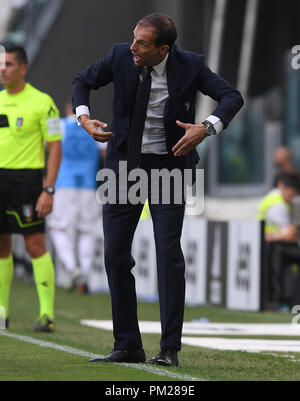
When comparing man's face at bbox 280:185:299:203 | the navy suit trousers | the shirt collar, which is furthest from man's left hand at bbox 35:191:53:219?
man's face at bbox 280:185:299:203

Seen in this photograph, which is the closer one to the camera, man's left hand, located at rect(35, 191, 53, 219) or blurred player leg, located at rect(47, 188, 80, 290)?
man's left hand, located at rect(35, 191, 53, 219)

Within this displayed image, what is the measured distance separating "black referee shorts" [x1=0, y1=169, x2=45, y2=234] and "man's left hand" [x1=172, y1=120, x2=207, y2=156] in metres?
2.88

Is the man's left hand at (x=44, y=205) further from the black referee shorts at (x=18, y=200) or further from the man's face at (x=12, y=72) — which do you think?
the man's face at (x=12, y=72)

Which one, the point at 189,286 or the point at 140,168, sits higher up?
the point at 140,168

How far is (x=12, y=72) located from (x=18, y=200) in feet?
3.31

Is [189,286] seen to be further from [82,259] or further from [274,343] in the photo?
[274,343]

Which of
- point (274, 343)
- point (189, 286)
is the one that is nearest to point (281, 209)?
point (189, 286)

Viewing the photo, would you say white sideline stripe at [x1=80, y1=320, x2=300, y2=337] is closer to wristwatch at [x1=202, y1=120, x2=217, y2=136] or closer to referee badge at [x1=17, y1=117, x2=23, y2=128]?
referee badge at [x1=17, y1=117, x2=23, y2=128]

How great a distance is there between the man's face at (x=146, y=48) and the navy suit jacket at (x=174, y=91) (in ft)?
0.30

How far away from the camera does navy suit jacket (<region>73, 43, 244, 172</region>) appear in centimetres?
693

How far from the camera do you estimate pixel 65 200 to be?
1486cm

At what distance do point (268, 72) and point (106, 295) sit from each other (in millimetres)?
7970

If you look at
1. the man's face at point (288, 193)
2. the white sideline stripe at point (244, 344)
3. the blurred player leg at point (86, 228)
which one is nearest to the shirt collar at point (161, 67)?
the white sideline stripe at point (244, 344)
